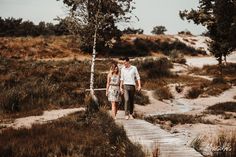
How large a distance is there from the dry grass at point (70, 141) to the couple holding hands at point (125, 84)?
879 millimetres

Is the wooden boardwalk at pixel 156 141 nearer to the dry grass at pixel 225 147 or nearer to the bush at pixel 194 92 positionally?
the dry grass at pixel 225 147

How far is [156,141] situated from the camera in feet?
29.5

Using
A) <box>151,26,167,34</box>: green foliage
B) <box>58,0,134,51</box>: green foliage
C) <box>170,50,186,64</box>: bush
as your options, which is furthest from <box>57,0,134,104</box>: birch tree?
<box>151,26,167,34</box>: green foliage

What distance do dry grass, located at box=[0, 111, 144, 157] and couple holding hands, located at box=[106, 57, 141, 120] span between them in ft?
2.88

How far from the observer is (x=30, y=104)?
20438mm

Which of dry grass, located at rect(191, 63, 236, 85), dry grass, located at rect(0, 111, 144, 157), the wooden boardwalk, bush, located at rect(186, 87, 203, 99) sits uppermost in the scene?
the wooden boardwalk

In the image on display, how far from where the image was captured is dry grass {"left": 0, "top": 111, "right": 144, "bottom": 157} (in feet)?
29.5

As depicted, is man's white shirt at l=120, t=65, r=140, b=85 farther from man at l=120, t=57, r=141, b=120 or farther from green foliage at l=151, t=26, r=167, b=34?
green foliage at l=151, t=26, r=167, b=34

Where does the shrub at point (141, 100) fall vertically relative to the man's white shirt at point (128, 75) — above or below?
below

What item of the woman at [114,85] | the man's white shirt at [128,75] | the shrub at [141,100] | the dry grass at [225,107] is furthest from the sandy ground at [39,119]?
the dry grass at [225,107]

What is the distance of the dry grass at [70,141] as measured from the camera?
8977mm

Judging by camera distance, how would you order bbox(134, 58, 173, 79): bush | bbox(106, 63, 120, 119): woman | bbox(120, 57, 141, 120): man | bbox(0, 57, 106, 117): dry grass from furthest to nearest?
bbox(134, 58, 173, 79): bush, bbox(0, 57, 106, 117): dry grass, bbox(106, 63, 120, 119): woman, bbox(120, 57, 141, 120): man

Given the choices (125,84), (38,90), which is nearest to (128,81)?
(125,84)

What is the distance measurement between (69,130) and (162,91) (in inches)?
586
